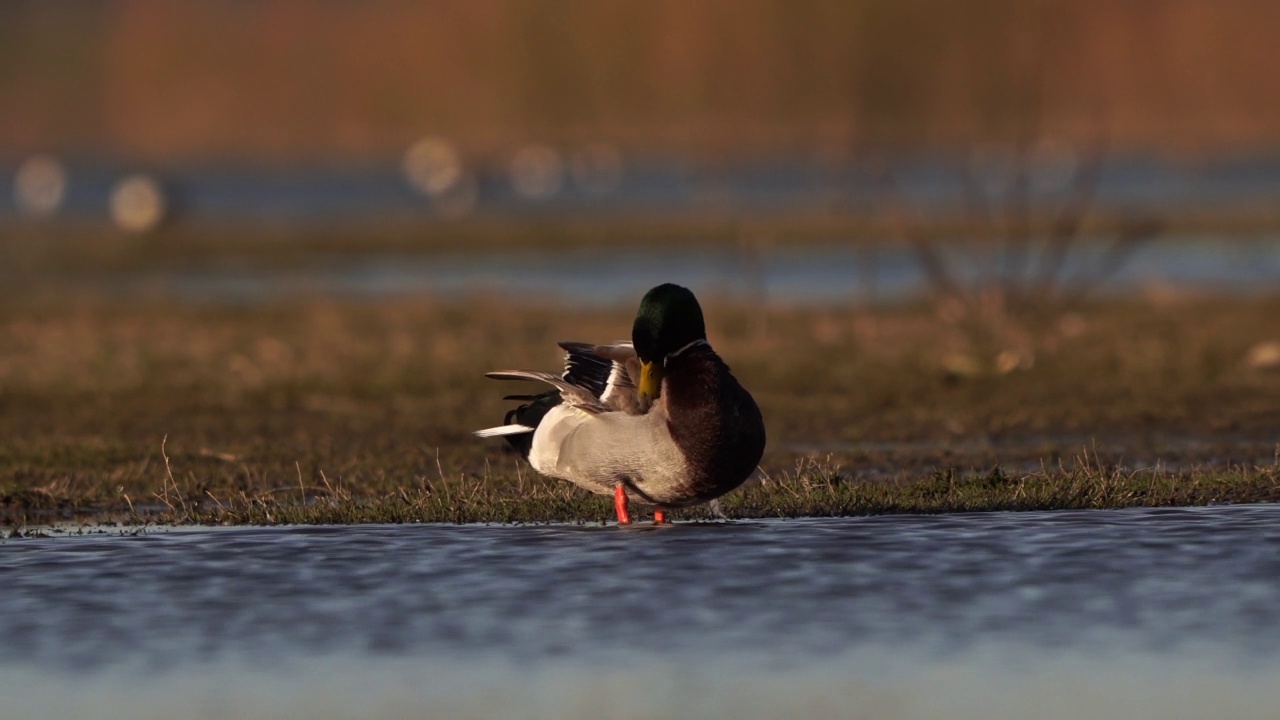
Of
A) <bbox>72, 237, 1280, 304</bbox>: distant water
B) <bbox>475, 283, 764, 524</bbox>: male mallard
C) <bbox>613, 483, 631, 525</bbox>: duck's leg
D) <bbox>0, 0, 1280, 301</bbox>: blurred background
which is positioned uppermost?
<bbox>0, 0, 1280, 301</bbox>: blurred background

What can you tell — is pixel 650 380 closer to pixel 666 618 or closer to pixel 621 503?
pixel 621 503

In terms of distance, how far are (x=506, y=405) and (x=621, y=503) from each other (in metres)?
7.26

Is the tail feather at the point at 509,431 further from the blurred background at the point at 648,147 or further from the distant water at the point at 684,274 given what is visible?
the distant water at the point at 684,274

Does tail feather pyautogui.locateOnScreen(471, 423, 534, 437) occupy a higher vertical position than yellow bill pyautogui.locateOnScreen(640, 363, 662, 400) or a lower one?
lower

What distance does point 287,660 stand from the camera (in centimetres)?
878

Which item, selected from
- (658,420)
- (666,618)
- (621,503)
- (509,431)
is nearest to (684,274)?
(509,431)

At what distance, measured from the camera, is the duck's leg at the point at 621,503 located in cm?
1162

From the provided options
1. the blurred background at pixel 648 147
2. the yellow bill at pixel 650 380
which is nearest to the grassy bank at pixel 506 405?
the yellow bill at pixel 650 380

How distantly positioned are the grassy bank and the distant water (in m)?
4.67

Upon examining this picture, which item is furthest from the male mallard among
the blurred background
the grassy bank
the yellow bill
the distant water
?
the distant water

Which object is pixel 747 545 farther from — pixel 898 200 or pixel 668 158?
pixel 668 158

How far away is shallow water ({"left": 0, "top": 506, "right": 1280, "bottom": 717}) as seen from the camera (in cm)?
816

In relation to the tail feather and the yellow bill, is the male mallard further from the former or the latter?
the tail feather

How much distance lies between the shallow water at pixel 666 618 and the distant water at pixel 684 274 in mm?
16241
